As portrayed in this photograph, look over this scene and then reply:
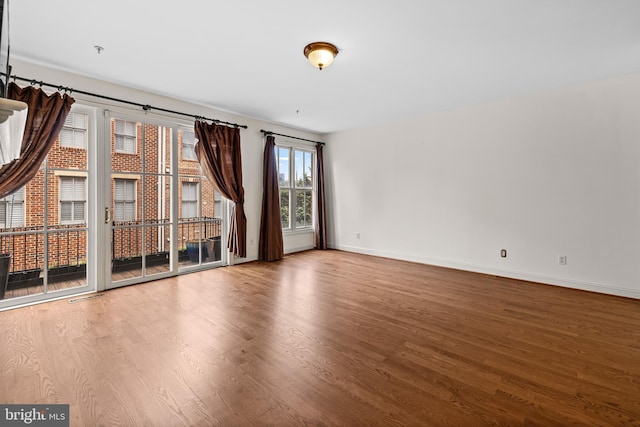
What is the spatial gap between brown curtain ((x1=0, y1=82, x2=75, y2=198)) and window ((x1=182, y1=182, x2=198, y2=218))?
5.30ft

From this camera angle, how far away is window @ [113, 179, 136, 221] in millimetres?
3725

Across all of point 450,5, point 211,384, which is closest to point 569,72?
point 450,5

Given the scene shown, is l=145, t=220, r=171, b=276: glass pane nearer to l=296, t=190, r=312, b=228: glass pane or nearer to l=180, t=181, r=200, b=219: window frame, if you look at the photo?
l=180, t=181, r=200, b=219: window frame

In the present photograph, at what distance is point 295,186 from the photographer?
6.24 m

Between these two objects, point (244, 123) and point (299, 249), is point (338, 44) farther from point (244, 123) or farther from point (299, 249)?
point (299, 249)

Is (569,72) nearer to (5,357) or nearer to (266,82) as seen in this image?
(266,82)

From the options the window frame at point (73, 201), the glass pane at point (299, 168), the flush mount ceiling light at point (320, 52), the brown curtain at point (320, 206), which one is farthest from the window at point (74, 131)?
the brown curtain at point (320, 206)

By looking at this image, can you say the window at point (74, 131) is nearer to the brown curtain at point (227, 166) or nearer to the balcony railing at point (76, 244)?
the balcony railing at point (76, 244)

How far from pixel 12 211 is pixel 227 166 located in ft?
8.29

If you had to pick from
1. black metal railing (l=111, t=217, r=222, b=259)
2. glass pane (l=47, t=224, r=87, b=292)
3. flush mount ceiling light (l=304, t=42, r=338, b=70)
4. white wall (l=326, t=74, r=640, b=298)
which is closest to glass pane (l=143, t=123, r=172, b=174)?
black metal railing (l=111, t=217, r=222, b=259)

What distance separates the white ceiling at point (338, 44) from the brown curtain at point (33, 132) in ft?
1.32

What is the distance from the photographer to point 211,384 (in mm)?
1803

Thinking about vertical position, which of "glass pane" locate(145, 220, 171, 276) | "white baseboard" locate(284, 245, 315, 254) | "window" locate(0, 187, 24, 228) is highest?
"window" locate(0, 187, 24, 228)

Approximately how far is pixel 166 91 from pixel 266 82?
1.44 metres
